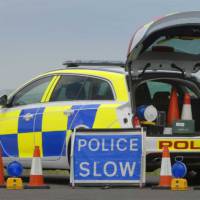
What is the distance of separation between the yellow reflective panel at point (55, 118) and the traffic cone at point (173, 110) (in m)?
1.38

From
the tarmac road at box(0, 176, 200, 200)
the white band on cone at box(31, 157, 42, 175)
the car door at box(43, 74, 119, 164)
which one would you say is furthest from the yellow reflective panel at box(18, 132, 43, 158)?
the tarmac road at box(0, 176, 200, 200)

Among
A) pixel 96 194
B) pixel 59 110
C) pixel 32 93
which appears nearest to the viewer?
pixel 96 194

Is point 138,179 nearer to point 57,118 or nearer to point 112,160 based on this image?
point 112,160

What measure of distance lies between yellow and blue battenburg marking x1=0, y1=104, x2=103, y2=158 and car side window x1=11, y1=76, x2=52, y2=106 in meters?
0.23

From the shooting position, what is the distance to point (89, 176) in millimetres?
10672

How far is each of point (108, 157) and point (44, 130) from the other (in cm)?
125

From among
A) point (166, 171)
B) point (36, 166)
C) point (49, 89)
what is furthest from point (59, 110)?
point (166, 171)

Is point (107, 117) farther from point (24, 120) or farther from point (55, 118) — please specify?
point (24, 120)

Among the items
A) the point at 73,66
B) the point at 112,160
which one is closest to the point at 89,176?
the point at 112,160

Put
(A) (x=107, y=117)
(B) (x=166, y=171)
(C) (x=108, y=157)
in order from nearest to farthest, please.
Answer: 1. (B) (x=166, y=171)
2. (C) (x=108, y=157)
3. (A) (x=107, y=117)

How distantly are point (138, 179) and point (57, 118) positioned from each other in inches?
60.2

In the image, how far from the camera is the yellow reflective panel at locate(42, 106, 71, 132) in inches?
450

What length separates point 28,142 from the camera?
11758 mm

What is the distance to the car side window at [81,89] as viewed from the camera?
11.5 m
